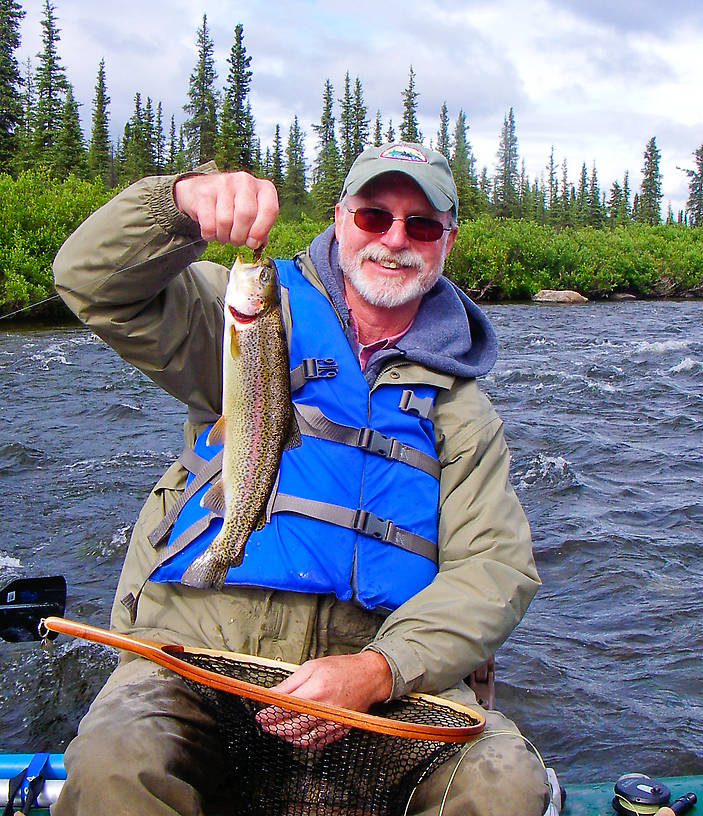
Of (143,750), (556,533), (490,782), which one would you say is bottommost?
(556,533)

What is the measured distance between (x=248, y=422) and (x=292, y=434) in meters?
0.19

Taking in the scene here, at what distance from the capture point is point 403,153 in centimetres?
382

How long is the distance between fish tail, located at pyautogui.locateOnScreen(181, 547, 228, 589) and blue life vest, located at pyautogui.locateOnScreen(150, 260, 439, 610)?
0.05m

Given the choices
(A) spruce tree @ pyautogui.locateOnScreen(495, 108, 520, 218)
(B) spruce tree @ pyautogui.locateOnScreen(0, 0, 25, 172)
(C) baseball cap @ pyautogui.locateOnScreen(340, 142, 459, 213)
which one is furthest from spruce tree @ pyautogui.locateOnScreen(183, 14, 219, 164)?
(C) baseball cap @ pyautogui.locateOnScreen(340, 142, 459, 213)

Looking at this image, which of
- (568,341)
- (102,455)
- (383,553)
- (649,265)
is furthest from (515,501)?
(649,265)

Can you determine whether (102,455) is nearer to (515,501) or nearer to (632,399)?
(515,501)

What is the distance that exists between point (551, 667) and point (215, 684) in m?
3.78

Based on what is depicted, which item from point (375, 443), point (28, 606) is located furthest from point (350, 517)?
point (28, 606)

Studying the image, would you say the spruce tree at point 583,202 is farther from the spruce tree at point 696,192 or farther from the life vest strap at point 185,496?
the life vest strap at point 185,496

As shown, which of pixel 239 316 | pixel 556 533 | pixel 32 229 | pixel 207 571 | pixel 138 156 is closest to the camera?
pixel 239 316

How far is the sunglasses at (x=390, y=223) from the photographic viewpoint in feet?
12.3

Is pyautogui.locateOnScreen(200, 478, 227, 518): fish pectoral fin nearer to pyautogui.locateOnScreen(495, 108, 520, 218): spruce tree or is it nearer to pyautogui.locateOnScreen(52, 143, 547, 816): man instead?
pyautogui.locateOnScreen(52, 143, 547, 816): man

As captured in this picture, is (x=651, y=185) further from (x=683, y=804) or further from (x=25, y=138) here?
(x=683, y=804)

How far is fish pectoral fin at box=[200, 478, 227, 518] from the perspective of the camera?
118 inches
